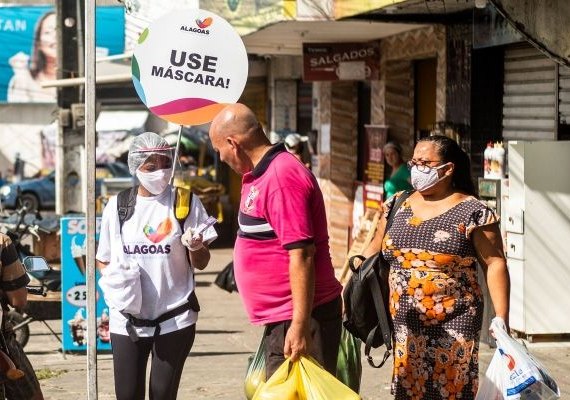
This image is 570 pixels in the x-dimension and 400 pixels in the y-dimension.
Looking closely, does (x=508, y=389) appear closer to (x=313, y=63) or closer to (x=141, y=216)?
(x=141, y=216)

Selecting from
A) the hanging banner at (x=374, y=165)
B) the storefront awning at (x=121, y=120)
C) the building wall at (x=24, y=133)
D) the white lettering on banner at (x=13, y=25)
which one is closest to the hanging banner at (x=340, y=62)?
the hanging banner at (x=374, y=165)

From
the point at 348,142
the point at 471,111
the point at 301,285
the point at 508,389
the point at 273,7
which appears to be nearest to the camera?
the point at 301,285

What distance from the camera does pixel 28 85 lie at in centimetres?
3416

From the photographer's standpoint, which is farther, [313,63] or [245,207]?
[313,63]

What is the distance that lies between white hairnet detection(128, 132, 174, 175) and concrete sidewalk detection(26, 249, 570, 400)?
257 cm

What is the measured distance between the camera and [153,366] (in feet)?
18.9

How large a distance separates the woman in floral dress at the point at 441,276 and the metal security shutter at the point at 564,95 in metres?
4.59

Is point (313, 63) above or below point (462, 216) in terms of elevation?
above

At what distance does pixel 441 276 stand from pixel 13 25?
26.0 metres

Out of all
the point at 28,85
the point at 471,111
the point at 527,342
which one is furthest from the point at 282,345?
the point at 28,85

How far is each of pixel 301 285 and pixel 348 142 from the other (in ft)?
35.9

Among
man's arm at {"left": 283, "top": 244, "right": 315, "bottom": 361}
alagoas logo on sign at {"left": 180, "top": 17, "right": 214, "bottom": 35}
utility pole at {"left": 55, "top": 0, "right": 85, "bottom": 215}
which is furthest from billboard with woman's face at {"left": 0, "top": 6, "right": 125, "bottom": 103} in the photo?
man's arm at {"left": 283, "top": 244, "right": 315, "bottom": 361}

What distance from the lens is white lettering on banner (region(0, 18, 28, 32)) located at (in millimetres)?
29484

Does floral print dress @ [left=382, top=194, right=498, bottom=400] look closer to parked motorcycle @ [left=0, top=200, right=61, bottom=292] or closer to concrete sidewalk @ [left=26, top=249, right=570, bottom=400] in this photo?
concrete sidewalk @ [left=26, top=249, right=570, bottom=400]
